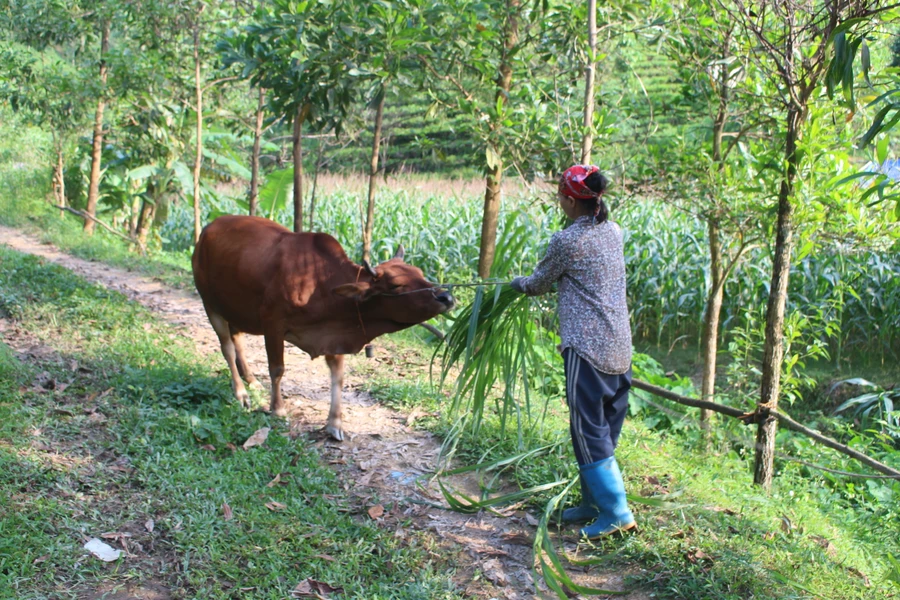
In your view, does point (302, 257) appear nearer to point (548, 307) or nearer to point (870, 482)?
point (548, 307)

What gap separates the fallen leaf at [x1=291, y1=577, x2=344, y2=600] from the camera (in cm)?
385

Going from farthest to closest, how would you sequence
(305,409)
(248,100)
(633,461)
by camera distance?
(248,100) < (305,409) < (633,461)

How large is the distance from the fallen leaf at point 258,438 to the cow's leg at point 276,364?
1.11 feet

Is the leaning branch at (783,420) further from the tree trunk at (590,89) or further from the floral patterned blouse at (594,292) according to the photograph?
the tree trunk at (590,89)

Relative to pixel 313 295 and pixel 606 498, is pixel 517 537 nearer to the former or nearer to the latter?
pixel 606 498

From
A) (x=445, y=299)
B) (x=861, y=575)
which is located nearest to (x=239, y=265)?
(x=445, y=299)

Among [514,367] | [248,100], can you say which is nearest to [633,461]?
[514,367]

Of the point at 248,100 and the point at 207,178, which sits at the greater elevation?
the point at 248,100

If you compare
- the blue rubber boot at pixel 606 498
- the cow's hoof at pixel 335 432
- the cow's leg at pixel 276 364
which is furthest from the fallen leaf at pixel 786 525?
the cow's leg at pixel 276 364

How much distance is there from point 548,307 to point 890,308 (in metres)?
5.32

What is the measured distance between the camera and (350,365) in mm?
7402

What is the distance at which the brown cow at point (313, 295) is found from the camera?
5504 mm

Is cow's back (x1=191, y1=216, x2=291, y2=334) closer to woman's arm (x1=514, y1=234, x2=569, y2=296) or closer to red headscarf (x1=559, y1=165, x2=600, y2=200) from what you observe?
woman's arm (x1=514, y1=234, x2=569, y2=296)

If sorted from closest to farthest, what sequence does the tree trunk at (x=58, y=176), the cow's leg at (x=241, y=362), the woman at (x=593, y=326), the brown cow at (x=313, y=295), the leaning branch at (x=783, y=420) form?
the woman at (x=593, y=326) → the leaning branch at (x=783, y=420) → the brown cow at (x=313, y=295) → the cow's leg at (x=241, y=362) → the tree trunk at (x=58, y=176)
